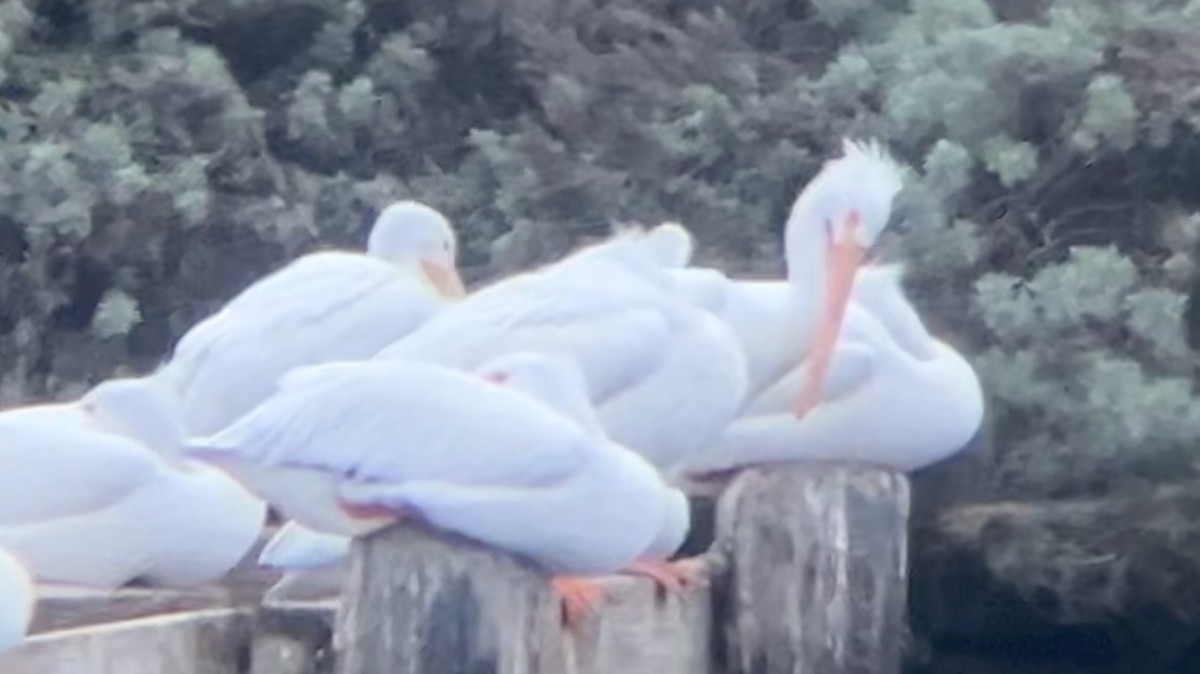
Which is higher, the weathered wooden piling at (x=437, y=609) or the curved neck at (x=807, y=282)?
the curved neck at (x=807, y=282)

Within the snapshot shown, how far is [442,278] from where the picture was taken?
6855 millimetres

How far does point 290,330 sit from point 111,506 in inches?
30.3

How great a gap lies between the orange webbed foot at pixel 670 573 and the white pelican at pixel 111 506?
659 mm

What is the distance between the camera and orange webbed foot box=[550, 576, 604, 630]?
16.2 feet

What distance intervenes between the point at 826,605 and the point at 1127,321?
1916mm

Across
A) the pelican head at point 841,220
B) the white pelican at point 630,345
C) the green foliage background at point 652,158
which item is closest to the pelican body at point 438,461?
the white pelican at point 630,345

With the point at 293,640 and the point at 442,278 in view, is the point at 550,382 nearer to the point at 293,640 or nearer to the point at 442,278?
the point at 293,640

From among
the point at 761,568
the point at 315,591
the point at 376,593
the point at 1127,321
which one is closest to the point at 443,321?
the point at 315,591

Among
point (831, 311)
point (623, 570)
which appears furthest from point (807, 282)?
point (623, 570)

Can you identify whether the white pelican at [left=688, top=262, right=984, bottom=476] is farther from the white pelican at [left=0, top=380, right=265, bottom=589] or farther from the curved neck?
the white pelican at [left=0, top=380, right=265, bottom=589]

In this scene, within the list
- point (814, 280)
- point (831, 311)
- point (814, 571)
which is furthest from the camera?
point (814, 280)

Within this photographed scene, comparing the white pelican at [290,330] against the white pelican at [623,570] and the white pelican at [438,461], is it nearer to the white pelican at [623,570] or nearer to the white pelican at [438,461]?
the white pelican at [623,570]

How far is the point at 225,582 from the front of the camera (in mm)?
5922

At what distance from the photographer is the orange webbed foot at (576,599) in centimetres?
493
